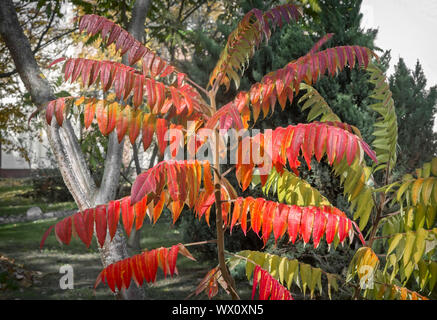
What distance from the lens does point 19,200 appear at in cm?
1184

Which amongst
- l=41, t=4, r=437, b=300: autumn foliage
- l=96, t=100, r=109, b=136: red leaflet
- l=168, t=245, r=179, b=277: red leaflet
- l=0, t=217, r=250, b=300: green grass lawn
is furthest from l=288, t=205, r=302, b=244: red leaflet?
l=0, t=217, r=250, b=300: green grass lawn

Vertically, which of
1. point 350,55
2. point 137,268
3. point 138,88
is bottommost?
point 137,268

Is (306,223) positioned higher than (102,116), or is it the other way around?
(102,116)

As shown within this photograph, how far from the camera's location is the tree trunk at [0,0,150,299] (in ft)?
10.6

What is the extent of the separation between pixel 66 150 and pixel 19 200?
9942 millimetres

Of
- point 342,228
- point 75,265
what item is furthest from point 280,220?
point 75,265

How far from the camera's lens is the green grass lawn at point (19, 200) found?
34.0ft

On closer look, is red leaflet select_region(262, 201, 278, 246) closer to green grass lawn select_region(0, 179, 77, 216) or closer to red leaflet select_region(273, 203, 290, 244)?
red leaflet select_region(273, 203, 290, 244)

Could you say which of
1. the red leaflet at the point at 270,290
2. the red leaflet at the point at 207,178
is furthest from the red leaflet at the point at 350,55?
the red leaflet at the point at 270,290

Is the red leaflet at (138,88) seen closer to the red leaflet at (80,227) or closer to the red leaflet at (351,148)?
the red leaflet at (80,227)

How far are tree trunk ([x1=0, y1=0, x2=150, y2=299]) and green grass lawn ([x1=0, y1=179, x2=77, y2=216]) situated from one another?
287 inches

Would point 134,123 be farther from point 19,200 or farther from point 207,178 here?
point 19,200
